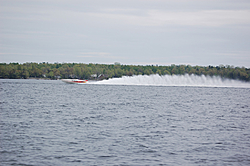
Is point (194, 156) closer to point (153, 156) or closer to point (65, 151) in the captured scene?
point (153, 156)

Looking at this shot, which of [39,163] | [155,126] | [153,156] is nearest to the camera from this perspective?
[39,163]

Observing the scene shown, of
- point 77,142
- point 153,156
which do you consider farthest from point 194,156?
point 77,142

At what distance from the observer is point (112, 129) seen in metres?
27.4

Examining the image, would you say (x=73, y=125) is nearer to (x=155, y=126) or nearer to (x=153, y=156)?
(x=155, y=126)

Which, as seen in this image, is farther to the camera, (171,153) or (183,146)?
(183,146)

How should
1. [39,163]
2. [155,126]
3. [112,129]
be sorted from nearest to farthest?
[39,163] < [112,129] < [155,126]

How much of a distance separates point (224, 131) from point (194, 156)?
396 inches

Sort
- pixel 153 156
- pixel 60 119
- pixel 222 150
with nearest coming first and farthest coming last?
pixel 153 156, pixel 222 150, pixel 60 119

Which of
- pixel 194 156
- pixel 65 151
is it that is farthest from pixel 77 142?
pixel 194 156

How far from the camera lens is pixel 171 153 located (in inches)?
792

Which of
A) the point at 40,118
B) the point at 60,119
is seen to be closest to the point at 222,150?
the point at 60,119

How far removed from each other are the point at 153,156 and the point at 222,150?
5.49 meters

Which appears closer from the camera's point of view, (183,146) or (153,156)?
(153,156)

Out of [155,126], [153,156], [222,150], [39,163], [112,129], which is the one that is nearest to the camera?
[39,163]
